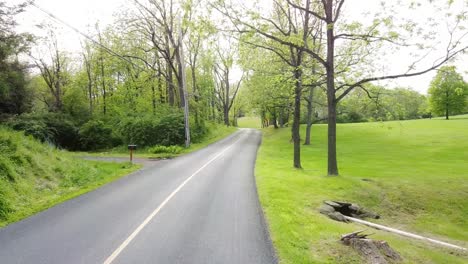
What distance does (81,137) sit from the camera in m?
33.0

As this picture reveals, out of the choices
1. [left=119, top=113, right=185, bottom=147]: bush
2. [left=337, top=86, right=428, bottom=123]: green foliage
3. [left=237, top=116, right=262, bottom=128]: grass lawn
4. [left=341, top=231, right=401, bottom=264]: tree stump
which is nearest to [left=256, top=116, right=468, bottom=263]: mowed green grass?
[left=341, top=231, right=401, bottom=264]: tree stump

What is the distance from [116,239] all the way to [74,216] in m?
2.43

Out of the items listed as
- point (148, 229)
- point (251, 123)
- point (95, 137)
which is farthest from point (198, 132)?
point (251, 123)

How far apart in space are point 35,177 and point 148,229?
702cm

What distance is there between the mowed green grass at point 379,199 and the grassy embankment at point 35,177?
6.90 meters

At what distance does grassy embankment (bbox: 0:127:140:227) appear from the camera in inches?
335

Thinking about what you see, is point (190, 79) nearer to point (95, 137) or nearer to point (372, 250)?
point (95, 137)

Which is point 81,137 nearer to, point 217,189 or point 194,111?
point 194,111

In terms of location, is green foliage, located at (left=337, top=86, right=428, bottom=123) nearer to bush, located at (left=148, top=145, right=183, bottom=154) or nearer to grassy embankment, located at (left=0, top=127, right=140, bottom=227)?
grassy embankment, located at (left=0, top=127, right=140, bottom=227)

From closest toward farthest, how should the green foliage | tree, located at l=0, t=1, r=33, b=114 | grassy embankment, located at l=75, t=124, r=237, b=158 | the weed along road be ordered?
the weed along road
the green foliage
tree, located at l=0, t=1, r=33, b=114
grassy embankment, located at l=75, t=124, r=237, b=158

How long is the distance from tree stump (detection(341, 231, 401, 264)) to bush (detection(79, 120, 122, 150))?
103ft

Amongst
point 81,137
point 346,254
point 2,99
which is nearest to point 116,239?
point 346,254

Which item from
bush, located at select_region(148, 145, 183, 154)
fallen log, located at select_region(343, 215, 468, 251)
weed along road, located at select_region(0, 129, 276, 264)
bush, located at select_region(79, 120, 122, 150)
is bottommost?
fallen log, located at select_region(343, 215, 468, 251)

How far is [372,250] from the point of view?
5859 millimetres
